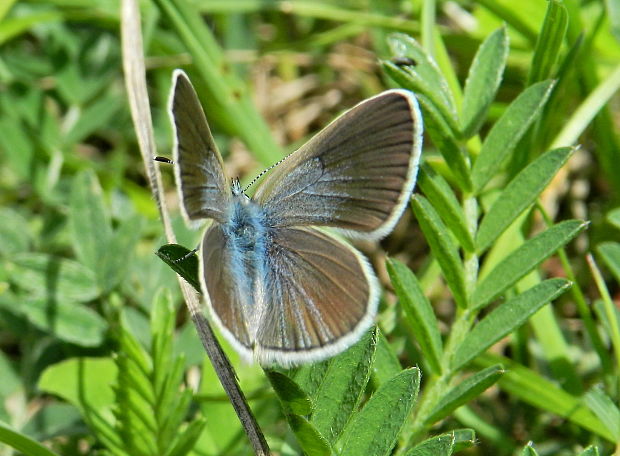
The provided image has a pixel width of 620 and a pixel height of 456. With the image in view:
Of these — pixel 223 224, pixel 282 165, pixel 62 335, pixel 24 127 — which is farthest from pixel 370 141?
pixel 24 127

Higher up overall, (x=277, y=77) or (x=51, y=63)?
(x=51, y=63)

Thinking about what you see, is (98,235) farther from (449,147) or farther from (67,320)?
(449,147)

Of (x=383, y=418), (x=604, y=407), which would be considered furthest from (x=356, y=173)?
(x=604, y=407)

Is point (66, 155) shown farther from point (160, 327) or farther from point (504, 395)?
point (504, 395)

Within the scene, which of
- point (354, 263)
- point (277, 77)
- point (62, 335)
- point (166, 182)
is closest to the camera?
point (354, 263)

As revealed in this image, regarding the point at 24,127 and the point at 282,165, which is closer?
the point at 282,165

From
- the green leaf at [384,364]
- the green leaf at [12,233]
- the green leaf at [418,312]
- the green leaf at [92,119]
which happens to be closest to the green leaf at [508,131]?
the green leaf at [418,312]

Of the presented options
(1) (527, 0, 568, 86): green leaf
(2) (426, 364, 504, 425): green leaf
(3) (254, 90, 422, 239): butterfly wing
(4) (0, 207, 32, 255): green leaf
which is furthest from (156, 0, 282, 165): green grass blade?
(2) (426, 364, 504, 425): green leaf
